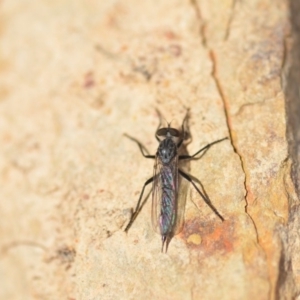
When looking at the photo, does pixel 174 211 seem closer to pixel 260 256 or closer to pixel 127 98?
pixel 260 256

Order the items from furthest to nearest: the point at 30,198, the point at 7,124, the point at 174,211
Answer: the point at 7,124, the point at 30,198, the point at 174,211

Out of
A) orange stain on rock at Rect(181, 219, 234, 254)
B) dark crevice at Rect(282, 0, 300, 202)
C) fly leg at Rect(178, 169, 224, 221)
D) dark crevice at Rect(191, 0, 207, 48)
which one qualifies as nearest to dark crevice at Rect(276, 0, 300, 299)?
dark crevice at Rect(282, 0, 300, 202)

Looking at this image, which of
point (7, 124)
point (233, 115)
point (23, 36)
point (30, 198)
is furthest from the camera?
point (23, 36)

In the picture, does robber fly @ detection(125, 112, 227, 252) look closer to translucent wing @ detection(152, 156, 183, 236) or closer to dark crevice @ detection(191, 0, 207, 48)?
translucent wing @ detection(152, 156, 183, 236)

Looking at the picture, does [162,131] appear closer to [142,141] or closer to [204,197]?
[142,141]

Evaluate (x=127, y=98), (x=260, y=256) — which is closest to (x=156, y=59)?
(x=127, y=98)

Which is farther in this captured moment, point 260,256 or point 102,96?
point 102,96

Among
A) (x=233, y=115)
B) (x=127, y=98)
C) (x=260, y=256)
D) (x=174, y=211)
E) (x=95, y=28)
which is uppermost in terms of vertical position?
(x=95, y=28)

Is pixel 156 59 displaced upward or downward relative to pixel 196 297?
upward
